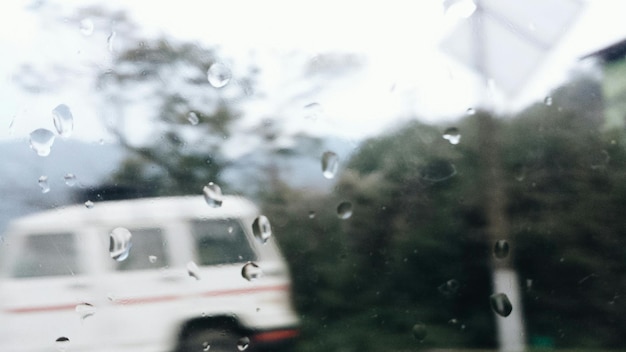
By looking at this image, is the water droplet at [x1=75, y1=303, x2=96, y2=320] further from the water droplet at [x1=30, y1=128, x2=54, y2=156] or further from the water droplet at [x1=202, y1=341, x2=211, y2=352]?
the water droplet at [x1=30, y1=128, x2=54, y2=156]

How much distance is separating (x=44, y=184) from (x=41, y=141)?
0.11m

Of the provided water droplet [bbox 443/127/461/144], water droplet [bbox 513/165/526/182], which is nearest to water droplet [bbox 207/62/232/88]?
water droplet [bbox 443/127/461/144]

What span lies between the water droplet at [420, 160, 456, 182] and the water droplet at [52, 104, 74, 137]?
93cm

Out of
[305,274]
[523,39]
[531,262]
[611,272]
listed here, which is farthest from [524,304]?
[523,39]

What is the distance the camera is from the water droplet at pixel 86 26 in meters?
1.81

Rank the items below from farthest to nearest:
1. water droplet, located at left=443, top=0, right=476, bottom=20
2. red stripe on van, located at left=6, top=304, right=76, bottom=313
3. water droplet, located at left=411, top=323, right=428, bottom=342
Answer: water droplet, located at left=443, top=0, right=476, bottom=20 → water droplet, located at left=411, top=323, right=428, bottom=342 → red stripe on van, located at left=6, top=304, right=76, bottom=313

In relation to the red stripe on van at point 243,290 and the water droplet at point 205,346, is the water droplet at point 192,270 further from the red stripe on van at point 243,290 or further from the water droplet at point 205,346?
the water droplet at point 205,346

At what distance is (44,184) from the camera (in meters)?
1.75

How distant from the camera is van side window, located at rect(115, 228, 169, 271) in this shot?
176 centimetres

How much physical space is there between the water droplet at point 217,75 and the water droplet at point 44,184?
48 cm

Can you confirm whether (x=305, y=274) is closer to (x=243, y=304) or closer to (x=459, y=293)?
(x=243, y=304)

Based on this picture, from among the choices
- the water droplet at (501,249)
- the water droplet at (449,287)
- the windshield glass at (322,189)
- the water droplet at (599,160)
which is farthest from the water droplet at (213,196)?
the water droplet at (599,160)

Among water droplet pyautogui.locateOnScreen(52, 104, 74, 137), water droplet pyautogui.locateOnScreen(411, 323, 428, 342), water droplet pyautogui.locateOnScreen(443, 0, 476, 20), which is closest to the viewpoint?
water droplet pyautogui.locateOnScreen(52, 104, 74, 137)

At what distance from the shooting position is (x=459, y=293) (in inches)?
76.3
